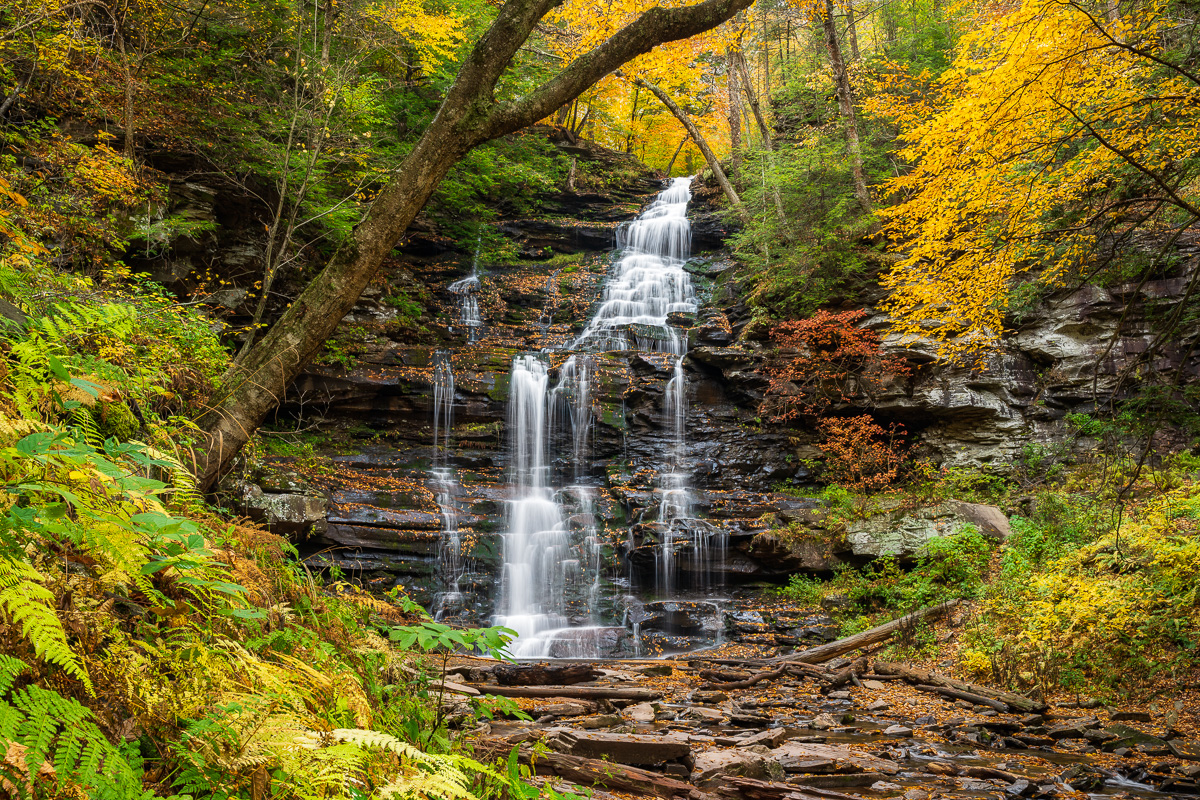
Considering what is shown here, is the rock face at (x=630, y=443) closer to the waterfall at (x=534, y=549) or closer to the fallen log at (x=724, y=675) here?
the waterfall at (x=534, y=549)

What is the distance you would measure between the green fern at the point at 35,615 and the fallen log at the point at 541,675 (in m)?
5.57

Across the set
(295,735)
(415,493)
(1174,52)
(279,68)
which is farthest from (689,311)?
(295,735)

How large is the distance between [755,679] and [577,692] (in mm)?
2626

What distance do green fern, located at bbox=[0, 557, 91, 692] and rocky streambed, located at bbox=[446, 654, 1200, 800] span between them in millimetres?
→ 2231

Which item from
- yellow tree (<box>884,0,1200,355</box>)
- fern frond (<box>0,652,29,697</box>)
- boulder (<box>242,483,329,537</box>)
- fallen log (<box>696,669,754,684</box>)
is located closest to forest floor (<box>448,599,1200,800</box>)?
fallen log (<box>696,669,754,684</box>)

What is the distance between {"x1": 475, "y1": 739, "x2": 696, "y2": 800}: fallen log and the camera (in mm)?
3443

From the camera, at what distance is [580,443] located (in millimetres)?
15109

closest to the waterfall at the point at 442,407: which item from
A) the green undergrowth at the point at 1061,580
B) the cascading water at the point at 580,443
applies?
the cascading water at the point at 580,443

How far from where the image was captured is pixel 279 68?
12.2m

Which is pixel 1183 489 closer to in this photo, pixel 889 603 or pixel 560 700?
pixel 889 603

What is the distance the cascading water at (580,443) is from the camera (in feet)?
37.5

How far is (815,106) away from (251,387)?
18.3 m

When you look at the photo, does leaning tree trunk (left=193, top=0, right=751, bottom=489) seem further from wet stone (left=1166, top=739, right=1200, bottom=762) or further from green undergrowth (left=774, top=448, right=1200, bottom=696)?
wet stone (left=1166, top=739, right=1200, bottom=762)

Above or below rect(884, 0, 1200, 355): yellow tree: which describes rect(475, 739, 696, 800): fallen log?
below
